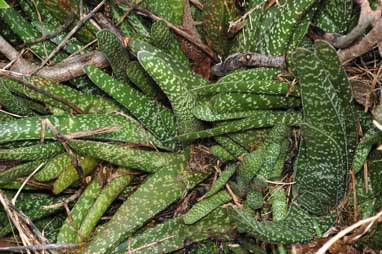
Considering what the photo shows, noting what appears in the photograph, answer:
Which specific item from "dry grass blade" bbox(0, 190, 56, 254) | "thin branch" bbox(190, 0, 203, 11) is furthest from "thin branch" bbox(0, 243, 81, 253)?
"thin branch" bbox(190, 0, 203, 11)

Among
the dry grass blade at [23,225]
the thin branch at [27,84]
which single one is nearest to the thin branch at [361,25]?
the thin branch at [27,84]

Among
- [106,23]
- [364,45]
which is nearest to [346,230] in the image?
[364,45]

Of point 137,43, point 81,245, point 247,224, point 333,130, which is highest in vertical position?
point 137,43

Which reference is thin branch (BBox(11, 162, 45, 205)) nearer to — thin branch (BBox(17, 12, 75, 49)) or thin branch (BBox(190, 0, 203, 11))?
thin branch (BBox(17, 12, 75, 49))

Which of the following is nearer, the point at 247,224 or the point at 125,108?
the point at 247,224

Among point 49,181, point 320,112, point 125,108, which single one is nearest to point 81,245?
point 49,181

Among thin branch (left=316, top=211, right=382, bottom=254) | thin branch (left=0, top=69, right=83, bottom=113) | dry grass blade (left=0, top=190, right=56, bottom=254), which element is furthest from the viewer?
thin branch (left=0, top=69, right=83, bottom=113)

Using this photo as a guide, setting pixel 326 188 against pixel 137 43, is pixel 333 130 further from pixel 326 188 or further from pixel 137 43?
pixel 137 43

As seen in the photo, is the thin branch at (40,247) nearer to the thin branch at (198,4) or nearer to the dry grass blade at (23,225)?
the dry grass blade at (23,225)
